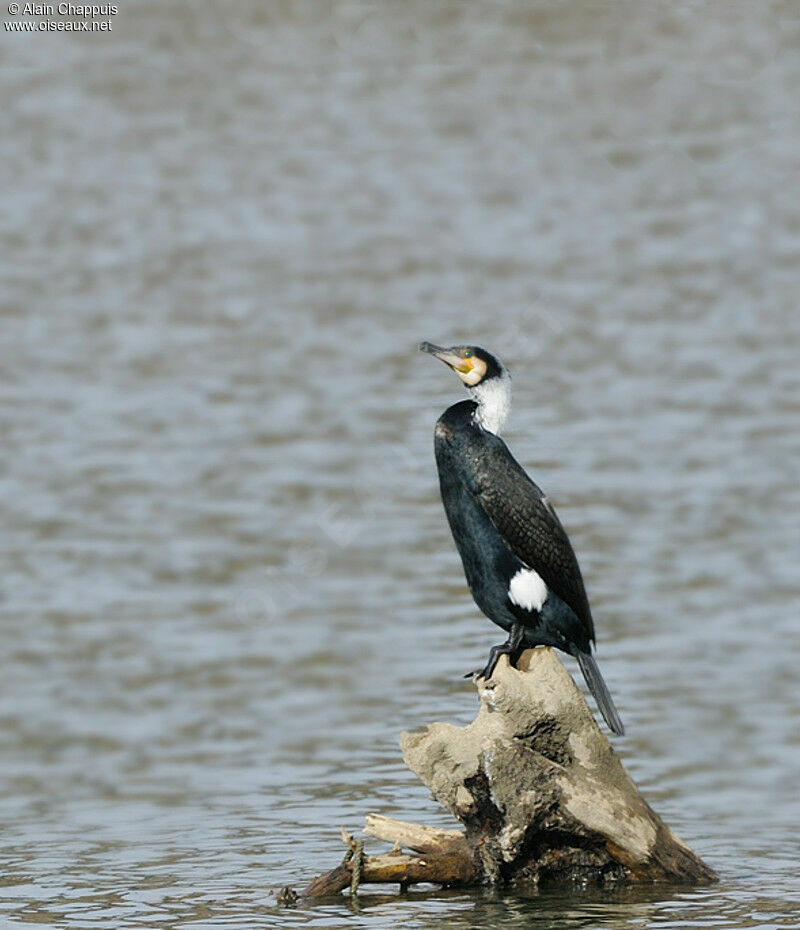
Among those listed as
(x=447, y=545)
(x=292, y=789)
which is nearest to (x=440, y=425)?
(x=292, y=789)

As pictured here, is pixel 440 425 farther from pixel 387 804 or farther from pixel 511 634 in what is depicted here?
pixel 387 804

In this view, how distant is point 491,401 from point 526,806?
1.82 meters

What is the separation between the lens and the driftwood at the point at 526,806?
1081cm

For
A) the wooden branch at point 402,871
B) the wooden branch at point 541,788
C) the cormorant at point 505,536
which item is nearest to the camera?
the wooden branch at point 541,788

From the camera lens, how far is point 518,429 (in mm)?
22422

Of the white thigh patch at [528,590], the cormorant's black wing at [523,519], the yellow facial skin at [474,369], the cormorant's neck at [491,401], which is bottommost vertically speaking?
the white thigh patch at [528,590]

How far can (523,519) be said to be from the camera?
36.3 ft

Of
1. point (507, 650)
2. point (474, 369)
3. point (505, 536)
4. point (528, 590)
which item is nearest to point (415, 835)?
point (507, 650)

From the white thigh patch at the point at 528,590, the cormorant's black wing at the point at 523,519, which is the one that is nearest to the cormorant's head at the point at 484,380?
the cormorant's black wing at the point at 523,519

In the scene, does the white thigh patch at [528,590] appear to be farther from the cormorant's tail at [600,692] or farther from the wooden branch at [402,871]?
the wooden branch at [402,871]

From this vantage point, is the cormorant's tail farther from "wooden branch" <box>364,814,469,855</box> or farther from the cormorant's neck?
the cormorant's neck

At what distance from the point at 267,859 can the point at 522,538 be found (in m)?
2.22

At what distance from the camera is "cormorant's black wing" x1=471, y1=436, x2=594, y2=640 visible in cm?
1104

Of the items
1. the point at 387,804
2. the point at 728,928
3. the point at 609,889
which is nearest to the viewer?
the point at 728,928
